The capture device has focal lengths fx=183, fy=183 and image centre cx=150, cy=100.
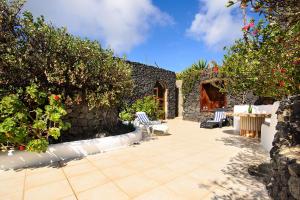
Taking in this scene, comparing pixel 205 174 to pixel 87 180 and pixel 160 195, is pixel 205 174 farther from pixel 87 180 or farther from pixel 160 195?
pixel 87 180

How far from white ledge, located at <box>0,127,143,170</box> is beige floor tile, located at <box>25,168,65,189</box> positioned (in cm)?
68

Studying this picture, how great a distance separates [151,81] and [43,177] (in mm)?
11236

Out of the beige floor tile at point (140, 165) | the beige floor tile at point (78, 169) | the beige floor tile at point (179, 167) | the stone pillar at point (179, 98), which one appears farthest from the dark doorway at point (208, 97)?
the beige floor tile at point (78, 169)

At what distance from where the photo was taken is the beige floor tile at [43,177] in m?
3.36

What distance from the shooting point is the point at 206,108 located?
13.4 m

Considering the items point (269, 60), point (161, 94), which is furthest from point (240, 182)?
point (161, 94)

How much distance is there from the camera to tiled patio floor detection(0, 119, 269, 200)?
9.74 feet

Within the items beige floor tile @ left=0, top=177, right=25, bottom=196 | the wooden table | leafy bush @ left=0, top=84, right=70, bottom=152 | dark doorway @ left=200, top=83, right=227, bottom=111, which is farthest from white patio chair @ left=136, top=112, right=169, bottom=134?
dark doorway @ left=200, top=83, right=227, bottom=111

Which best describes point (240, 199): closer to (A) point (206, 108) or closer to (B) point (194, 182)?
(B) point (194, 182)

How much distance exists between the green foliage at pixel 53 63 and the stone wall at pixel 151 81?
577cm

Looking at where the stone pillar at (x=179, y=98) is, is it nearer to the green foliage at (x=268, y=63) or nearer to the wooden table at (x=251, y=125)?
the wooden table at (x=251, y=125)

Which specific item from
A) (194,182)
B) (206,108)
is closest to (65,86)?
(194,182)

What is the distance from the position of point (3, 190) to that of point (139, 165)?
8.32 feet

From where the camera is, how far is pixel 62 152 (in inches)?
188
